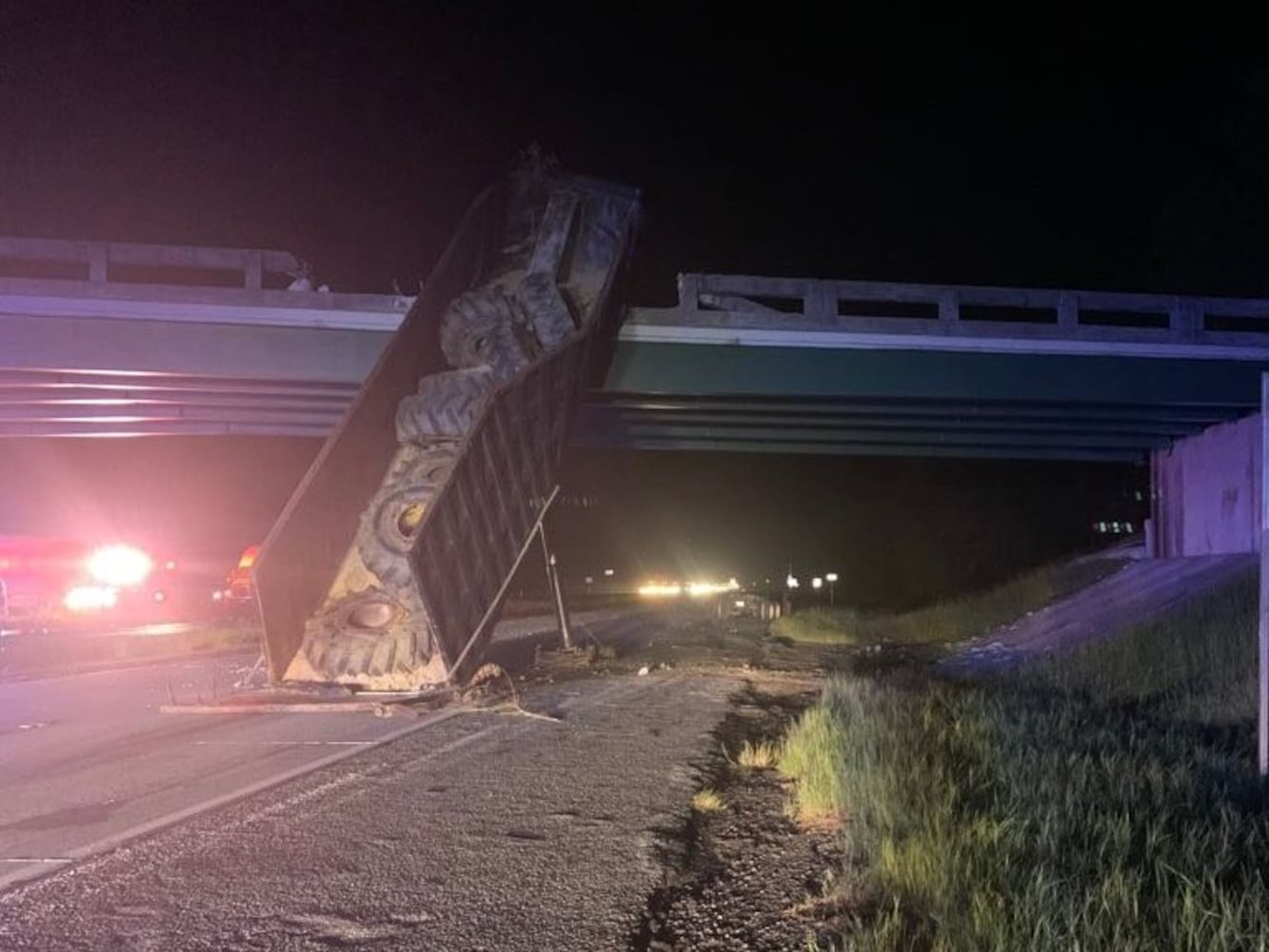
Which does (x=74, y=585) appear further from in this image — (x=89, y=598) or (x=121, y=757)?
(x=121, y=757)

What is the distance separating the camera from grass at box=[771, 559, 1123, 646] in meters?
23.4

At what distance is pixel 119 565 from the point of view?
1071 inches

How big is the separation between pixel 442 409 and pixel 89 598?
16432 mm

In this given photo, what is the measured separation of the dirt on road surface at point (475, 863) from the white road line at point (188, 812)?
0.11m

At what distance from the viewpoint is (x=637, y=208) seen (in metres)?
17.0

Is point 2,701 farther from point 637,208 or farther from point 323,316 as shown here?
point 637,208

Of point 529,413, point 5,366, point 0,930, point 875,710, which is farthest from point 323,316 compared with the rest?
point 0,930

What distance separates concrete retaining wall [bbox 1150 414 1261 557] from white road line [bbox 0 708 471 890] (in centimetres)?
1514

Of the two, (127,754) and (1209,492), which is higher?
(1209,492)

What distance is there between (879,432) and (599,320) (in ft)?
28.8

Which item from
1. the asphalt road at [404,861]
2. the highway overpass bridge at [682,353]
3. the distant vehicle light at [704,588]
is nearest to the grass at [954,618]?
the highway overpass bridge at [682,353]

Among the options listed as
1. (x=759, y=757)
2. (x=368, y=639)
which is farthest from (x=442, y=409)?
(x=759, y=757)

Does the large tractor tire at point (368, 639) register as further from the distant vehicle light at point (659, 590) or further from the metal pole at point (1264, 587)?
the distant vehicle light at point (659, 590)

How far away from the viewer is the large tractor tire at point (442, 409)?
47.9 ft
